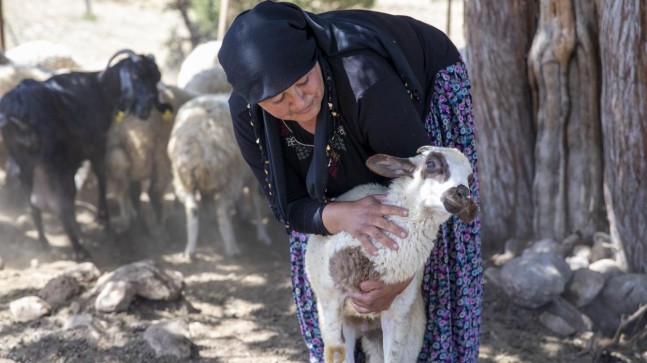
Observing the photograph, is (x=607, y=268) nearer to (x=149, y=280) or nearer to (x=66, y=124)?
(x=149, y=280)

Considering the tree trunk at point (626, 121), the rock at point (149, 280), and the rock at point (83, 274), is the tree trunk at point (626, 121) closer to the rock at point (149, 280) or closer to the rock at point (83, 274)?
the rock at point (149, 280)

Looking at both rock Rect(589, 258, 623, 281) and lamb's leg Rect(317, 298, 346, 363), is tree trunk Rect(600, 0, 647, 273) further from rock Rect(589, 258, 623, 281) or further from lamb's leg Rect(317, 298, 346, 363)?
lamb's leg Rect(317, 298, 346, 363)

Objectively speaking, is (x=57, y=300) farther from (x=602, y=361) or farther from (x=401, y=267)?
(x=602, y=361)

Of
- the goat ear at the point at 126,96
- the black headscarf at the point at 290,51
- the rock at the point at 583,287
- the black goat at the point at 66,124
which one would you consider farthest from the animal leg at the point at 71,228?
the black headscarf at the point at 290,51

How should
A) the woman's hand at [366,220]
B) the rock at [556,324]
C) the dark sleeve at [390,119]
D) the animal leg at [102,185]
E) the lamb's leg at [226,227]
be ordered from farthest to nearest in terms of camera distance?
the animal leg at [102,185] < the lamb's leg at [226,227] < the rock at [556,324] < the woman's hand at [366,220] < the dark sleeve at [390,119]

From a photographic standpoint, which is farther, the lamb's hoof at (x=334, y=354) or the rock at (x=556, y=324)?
the rock at (x=556, y=324)

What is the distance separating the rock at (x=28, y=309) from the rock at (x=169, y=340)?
2.57 ft

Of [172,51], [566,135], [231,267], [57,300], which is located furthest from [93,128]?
[172,51]

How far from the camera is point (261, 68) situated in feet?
6.85

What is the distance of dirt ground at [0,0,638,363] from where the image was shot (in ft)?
13.1

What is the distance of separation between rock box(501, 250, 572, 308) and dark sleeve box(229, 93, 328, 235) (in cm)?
220

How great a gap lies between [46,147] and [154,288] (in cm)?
203

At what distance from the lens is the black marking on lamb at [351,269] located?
Answer: 97.9 inches

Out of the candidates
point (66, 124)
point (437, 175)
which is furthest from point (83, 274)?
point (437, 175)
